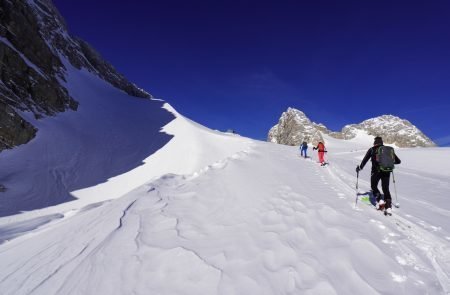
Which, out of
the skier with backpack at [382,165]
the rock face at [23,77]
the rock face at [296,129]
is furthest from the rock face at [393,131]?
the skier with backpack at [382,165]

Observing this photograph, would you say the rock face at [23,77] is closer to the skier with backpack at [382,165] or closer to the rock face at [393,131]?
the skier with backpack at [382,165]

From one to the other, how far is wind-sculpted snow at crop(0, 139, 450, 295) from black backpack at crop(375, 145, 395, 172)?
1.25 m

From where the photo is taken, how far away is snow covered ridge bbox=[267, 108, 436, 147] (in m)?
142

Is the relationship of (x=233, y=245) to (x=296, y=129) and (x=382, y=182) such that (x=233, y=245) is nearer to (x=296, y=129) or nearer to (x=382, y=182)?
(x=382, y=182)

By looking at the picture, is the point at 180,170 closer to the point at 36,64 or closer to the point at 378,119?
the point at 36,64

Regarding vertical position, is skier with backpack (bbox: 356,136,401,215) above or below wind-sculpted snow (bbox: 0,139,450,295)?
above

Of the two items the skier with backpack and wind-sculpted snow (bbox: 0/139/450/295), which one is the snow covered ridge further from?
wind-sculpted snow (bbox: 0/139/450/295)

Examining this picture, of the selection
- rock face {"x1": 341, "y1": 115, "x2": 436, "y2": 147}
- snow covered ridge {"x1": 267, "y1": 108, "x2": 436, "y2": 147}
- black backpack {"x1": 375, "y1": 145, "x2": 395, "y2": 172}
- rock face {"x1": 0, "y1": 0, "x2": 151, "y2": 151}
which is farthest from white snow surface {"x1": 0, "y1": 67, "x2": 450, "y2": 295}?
rock face {"x1": 341, "y1": 115, "x2": 436, "y2": 147}

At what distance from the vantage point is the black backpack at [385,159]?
25.3 ft

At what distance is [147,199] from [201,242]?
134 inches

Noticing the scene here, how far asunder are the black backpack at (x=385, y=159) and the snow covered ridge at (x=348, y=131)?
128 meters

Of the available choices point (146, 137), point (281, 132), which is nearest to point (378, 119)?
point (281, 132)

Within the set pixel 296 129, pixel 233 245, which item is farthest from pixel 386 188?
pixel 296 129

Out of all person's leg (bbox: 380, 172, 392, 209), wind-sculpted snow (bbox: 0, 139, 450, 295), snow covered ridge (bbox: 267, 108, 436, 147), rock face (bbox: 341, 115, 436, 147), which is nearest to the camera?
wind-sculpted snow (bbox: 0, 139, 450, 295)
